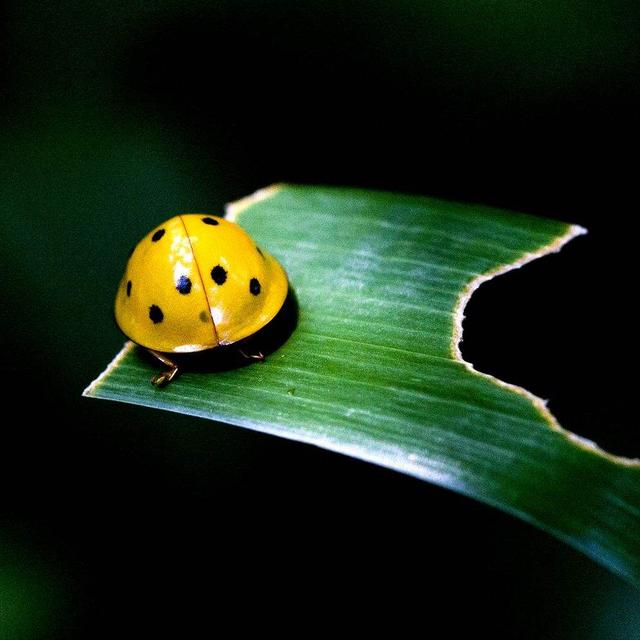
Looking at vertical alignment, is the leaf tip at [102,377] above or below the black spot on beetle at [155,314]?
below

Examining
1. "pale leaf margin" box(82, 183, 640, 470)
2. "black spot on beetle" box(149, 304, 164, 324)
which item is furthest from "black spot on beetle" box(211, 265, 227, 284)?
"pale leaf margin" box(82, 183, 640, 470)

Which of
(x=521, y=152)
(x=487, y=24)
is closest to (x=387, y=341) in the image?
(x=521, y=152)

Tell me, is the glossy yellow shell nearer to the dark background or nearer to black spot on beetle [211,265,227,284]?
black spot on beetle [211,265,227,284]

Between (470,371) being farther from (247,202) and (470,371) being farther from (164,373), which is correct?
(247,202)

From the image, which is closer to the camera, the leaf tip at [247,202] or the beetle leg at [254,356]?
the beetle leg at [254,356]

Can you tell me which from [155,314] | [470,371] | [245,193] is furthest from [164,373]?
[245,193]

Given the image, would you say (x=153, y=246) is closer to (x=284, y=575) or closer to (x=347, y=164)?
(x=284, y=575)

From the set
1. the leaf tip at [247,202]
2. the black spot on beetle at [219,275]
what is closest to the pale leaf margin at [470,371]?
the leaf tip at [247,202]

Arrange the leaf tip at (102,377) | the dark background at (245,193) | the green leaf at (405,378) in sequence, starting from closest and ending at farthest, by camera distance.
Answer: the green leaf at (405,378), the leaf tip at (102,377), the dark background at (245,193)

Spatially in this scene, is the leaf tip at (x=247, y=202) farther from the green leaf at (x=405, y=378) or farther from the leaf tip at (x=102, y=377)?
the leaf tip at (x=102, y=377)

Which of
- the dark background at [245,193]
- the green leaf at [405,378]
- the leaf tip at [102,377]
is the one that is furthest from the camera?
the dark background at [245,193]
